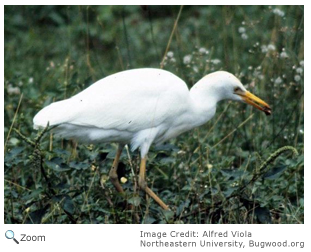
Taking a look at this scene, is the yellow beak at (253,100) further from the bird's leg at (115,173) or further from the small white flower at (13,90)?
the small white flower at (13,90)

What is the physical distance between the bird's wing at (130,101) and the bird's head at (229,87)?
0.71ft

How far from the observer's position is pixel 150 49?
7918 mm

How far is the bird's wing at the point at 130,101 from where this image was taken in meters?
4.61

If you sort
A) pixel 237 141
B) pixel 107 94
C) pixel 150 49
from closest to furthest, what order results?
pixel 107 94 → pixel 237 141 → pixel 150 49

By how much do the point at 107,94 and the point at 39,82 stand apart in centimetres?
207

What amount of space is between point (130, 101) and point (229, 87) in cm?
55

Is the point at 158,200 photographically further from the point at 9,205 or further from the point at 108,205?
the point at 9,205

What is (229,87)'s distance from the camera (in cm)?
485

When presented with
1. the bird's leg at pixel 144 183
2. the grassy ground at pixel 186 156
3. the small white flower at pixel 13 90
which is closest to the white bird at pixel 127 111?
the bird's leg at pixel 144 183

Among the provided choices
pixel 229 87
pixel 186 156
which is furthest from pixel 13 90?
pixel 229 87

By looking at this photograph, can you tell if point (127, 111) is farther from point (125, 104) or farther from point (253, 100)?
point (253, 100)

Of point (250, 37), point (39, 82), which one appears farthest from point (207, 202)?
point (250, 37)

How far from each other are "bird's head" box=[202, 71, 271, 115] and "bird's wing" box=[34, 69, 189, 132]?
0.71 feet

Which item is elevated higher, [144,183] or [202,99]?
[202,99]
